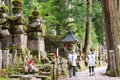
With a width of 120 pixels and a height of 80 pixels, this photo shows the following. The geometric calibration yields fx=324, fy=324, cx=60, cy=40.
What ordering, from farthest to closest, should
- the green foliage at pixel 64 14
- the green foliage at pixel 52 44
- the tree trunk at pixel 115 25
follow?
the green foliage at pixel 64 14 < the green foliage at pixel 52 44 < the tree trunk at pixel 115 25

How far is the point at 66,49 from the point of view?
31.1m

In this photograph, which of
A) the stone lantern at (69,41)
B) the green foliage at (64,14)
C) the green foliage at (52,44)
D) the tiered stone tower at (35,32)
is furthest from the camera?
the green foliage at (64,14)

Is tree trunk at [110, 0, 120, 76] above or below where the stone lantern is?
above

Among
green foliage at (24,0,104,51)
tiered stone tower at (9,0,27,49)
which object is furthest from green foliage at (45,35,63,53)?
tiered stone tower at (9,0,27,49)

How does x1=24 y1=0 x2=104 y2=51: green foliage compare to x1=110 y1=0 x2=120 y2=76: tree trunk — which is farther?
x1=24 y1=0 x2=104 y2=51: green foliage

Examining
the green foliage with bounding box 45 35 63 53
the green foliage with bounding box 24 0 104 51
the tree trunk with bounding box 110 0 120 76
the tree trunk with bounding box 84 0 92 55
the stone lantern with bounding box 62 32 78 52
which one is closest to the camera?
the tree trunk with bounding box 110 0 120 76

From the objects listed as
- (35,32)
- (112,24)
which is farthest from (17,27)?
(112,24)

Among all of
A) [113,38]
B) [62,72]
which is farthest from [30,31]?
[113,38]

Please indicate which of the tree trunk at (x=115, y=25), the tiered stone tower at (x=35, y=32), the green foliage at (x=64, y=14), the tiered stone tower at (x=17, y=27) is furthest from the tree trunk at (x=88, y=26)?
the tiered stone tower at (x=17, y=27)

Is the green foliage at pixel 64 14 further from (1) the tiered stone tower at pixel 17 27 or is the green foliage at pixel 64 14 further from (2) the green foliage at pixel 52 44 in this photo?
Result: (1) the tiered stone tower at pixel 17 27

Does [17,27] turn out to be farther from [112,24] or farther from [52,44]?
[52,44]

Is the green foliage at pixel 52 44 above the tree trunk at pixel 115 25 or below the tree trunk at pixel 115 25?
below

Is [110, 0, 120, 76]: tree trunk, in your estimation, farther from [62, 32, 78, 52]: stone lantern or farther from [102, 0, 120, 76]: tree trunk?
[62, 32, 78, 52]: stone lantern

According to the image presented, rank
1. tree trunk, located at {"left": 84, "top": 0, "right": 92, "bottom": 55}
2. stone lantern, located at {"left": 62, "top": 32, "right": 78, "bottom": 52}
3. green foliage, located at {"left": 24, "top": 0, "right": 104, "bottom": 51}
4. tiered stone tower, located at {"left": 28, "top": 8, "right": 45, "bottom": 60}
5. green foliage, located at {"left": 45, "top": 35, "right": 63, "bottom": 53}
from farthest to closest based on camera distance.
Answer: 1. green foliage, located at {"left": 24, "top": 0, "right": 104, "bottom": 51}
2. tree trunk, located at {"left": 84, "top": 0, "right": 92, "bottom": 55}
3. green foliage, located at {"left": 45, "top": 35, "right": 63, "bottom": 53}
4. stone lantern, located at {"left": 62, "top": 32, "right": 78, "bottom": 52}
5. tiered stone tower, located at {"left": 28, "top": 8, "right": 45, "bottom": 60}
